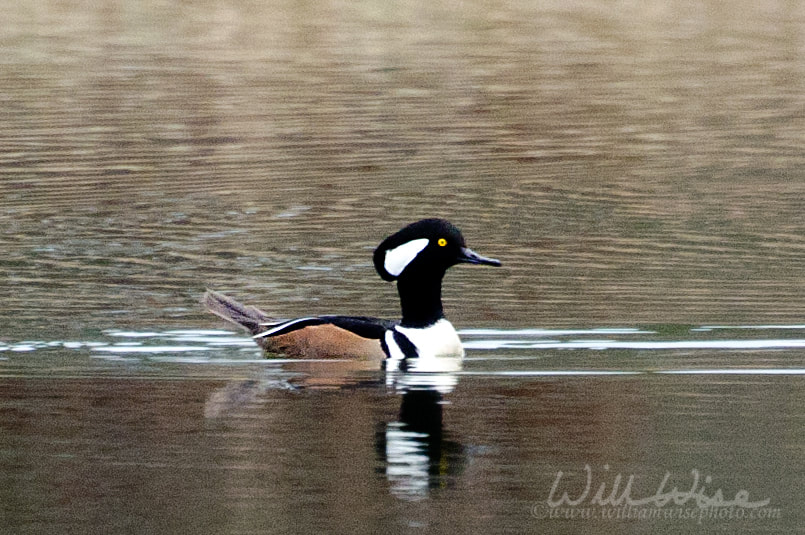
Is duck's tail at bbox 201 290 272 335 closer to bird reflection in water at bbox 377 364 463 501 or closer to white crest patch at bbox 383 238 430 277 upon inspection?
white crest patch at bbox 383 238 430 277

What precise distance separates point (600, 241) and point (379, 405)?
5981 millimetres

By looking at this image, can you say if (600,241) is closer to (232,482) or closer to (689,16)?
(232,482)

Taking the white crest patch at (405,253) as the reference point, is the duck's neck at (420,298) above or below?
below

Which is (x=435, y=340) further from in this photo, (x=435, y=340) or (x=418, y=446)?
(x=418, y=446)

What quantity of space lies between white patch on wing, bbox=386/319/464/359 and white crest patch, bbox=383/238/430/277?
399mm

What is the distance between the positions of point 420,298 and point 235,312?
127cm

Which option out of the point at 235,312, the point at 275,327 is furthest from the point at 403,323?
the point at 235,312

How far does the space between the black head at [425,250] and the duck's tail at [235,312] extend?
0.97 meters

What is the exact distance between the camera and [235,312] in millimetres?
11828

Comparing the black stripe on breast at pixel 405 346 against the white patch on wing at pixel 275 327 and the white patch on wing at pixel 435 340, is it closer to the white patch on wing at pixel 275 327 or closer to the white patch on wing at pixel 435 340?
the white patch on wing at pixel 435 340

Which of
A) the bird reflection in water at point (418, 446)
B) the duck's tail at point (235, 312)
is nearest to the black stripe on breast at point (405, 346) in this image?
the bird reflection in water at point (418, 446)

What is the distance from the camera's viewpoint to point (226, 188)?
61.8ft

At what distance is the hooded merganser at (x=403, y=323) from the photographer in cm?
1114

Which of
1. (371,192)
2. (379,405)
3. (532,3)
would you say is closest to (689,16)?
(532,3)
